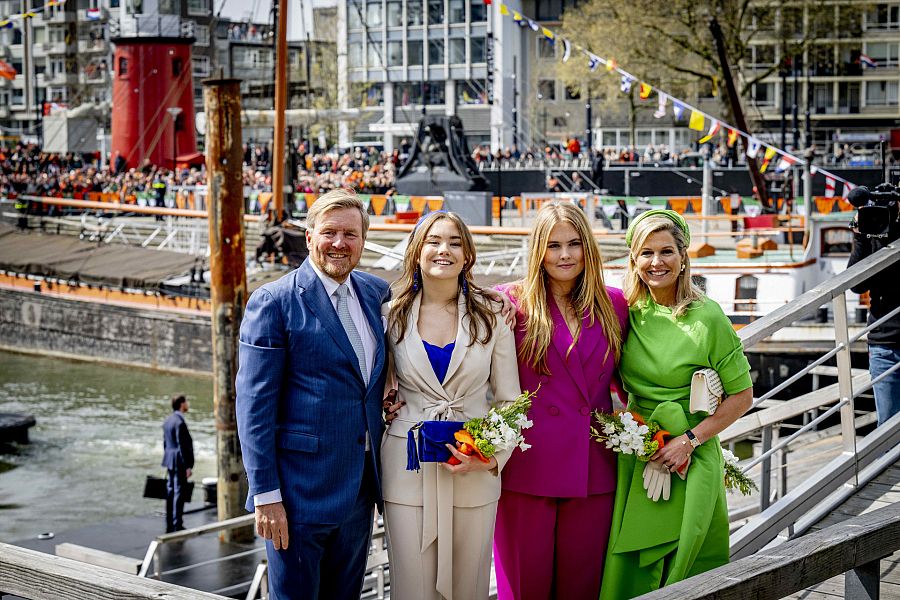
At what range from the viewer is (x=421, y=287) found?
156 inches

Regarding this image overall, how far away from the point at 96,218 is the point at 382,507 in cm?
3412

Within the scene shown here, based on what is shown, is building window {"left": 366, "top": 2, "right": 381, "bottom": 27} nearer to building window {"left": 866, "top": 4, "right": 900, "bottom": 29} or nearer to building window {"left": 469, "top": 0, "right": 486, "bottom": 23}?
building window {"left": 469, "top": 0, "right": 486, "bottom": 23}

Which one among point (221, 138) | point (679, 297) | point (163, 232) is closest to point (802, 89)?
point (163, 232)

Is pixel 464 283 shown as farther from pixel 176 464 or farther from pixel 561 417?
pixel 176 464

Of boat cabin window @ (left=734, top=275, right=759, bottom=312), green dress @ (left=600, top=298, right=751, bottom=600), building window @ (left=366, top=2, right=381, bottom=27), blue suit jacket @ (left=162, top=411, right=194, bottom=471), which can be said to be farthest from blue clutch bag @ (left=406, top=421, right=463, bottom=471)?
building window @ (left=366, top=2, right=381, bottom=27)

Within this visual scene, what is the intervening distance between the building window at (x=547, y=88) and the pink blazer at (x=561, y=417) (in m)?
65.9

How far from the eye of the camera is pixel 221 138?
1348 cm

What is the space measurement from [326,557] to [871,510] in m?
2.09

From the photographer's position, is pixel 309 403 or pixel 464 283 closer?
pixel 309 403

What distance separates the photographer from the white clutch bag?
396 cm

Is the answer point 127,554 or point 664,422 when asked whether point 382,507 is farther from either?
point 127,554

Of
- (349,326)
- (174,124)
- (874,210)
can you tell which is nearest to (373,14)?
(174,124)

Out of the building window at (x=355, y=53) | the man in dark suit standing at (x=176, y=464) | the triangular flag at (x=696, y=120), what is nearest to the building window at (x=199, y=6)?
the building window at (x=355, y=53)

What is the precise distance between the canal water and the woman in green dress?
9.95m
